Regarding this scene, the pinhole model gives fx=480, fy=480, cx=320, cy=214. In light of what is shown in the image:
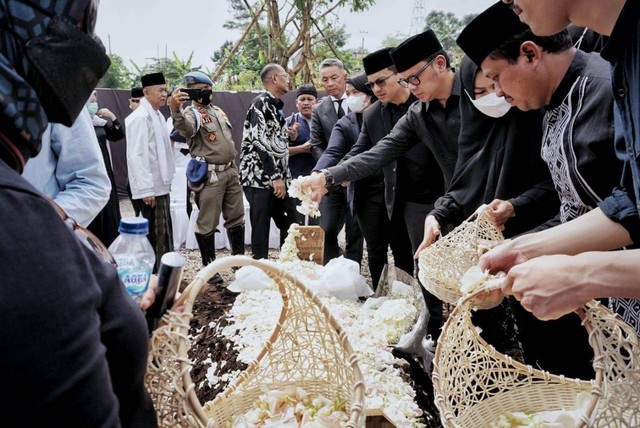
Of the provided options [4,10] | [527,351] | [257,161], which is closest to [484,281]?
[527,351]

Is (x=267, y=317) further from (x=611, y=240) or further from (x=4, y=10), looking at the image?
(x=4, y=10)

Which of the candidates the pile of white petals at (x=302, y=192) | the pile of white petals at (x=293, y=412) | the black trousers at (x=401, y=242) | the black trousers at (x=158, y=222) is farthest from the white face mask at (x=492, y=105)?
the black trousers at (x=158, y=222)

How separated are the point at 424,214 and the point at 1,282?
9.14 feet

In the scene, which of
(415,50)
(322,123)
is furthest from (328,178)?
(322,123)

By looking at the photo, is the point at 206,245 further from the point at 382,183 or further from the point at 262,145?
the point at 382,183

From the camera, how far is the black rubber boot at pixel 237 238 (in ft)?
16.0

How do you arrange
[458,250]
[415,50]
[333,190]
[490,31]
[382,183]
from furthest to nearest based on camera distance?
[333,190] < [382,183] < [415,50] < [458,250] < [490,31]

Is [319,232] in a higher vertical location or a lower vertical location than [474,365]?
lower

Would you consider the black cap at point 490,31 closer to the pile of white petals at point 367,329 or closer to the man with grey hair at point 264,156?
the pile of white petals at point 367,329

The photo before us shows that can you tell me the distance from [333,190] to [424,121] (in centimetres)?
153

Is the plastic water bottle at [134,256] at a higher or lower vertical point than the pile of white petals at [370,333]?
higher

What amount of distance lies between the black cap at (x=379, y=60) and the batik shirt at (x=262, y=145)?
4.79 ft

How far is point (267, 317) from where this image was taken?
2906mm

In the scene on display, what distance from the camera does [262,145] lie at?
441 cm
